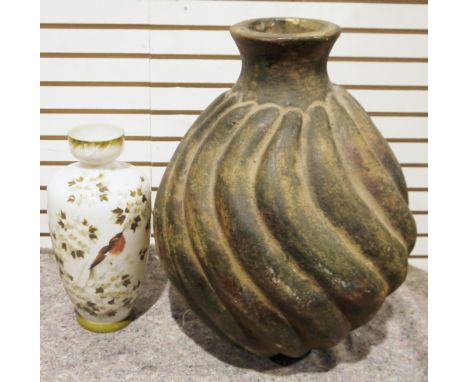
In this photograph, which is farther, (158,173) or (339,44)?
(158,173)

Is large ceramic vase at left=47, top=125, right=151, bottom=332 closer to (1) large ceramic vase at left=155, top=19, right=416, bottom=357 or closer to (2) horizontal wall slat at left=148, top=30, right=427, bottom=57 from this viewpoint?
(1) large ceramic vase at left=155, top=19, right=416, bottom=357

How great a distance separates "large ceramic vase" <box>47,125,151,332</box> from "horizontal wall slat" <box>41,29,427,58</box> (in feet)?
1.27

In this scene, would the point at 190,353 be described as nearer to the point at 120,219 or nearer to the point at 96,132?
the point at 120,219

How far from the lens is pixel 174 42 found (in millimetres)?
1657

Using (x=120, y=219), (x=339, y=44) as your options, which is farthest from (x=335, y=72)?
(x=120, y=219)

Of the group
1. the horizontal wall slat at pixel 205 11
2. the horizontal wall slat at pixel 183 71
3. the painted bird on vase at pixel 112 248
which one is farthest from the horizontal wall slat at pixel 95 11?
the painted bird on vase at pixel 112 248

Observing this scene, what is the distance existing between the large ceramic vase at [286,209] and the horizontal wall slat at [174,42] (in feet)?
1.53

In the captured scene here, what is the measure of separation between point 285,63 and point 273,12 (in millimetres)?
532

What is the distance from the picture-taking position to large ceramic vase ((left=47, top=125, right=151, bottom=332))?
1.30 m

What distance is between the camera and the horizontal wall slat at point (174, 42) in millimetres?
1650

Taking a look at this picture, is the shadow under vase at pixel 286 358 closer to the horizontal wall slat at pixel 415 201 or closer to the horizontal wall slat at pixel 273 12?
the horizontal wall slat at pixel 415 201

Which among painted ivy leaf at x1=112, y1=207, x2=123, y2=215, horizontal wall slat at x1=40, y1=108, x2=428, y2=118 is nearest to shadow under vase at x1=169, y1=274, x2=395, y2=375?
painted ivy leaf at x1=112, y1=207, x2=123, y2=215

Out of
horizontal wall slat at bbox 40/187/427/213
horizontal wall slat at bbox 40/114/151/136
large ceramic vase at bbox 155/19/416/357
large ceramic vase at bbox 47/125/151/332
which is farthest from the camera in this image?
horizontal wall slat at bbox 40/187/427/213

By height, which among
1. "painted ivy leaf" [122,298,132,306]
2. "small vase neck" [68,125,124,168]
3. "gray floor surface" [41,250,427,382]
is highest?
"small vase neck" [68,125,124,168]
